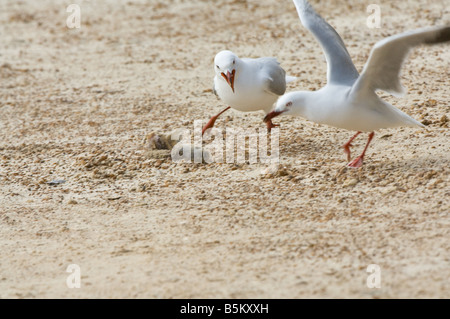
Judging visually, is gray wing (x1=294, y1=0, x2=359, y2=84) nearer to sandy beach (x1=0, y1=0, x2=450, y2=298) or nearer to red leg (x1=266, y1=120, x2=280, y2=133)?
sandy beach (x1=0, y1=0, x2=450, y2=298)

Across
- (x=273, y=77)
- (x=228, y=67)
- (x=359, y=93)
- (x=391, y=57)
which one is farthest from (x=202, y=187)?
(x=391, y=57)

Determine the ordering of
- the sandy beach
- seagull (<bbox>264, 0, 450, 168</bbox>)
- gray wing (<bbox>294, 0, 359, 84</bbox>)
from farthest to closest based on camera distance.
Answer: gray wing (<bbox>294, 0, 359, 84</bbox>) → seagull (<bbox>264, 0, 450, 168</bbox>) → the sandy beach

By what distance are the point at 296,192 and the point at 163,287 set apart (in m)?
1.65

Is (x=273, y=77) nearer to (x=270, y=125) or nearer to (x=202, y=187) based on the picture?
(x=270, y=125)

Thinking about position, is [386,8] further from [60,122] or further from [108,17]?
[60,122]

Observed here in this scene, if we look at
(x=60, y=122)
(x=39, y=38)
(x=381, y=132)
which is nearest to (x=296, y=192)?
(x=381, y=132)

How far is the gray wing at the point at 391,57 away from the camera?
16.4 feet

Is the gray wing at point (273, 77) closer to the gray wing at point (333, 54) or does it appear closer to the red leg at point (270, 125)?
the red leg at point (270, 125)

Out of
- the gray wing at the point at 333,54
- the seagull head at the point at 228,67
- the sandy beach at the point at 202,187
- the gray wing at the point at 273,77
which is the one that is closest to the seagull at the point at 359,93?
the gray wing at the point at 333,54

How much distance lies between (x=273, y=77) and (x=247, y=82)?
258 mm

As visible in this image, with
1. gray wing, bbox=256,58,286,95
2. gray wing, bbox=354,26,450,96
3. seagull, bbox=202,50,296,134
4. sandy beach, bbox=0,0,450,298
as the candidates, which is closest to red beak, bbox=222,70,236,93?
seagull, bbox=202,50,296,134

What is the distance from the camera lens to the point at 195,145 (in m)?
6.76

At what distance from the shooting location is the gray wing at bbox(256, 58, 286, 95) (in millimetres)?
6566

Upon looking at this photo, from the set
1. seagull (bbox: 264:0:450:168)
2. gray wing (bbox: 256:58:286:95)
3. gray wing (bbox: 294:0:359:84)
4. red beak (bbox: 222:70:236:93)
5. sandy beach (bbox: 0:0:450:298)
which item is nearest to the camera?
sandy beach (bbox: 0:0:450:298)
